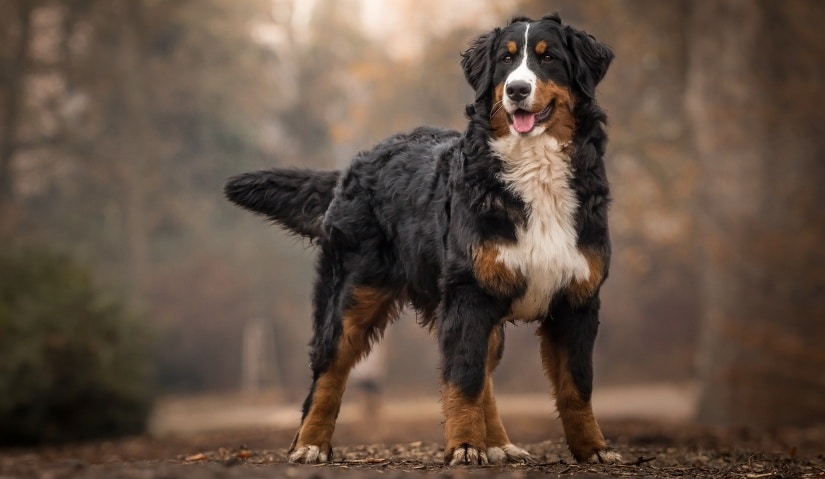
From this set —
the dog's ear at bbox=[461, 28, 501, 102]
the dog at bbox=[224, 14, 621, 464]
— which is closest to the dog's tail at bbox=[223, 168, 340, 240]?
the dog at bbox=[224, 14, 621, 464]

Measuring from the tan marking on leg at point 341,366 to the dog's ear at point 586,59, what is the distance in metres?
1.77

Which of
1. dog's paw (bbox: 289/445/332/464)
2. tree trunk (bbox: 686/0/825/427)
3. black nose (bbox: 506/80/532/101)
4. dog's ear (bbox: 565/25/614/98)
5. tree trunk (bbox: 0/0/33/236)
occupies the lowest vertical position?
dog's paw (bbox: 289/445/332/464)

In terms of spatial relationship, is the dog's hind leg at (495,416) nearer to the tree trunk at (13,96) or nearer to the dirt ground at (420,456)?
the dirt ground at (420,456)

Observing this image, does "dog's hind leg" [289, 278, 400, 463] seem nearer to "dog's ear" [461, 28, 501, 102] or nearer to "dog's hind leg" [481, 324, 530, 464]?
"dog's hind leg" [481, 324, 530, 464]

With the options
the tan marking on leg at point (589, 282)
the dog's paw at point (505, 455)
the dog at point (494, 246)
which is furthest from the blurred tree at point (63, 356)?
the tan marking on leg at point (589, 282)

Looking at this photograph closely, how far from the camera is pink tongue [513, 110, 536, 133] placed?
245 inches

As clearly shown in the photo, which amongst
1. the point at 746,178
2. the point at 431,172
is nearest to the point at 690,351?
the point at 746,178

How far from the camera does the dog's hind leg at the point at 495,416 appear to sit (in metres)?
6.67

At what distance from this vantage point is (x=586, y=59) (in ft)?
21.3

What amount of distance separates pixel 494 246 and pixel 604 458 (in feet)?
4.73

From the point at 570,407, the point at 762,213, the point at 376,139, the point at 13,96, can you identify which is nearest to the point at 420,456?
the point at 570,407

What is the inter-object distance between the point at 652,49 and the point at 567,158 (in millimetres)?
16986

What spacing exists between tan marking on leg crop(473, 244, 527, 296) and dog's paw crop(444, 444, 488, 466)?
855 mm

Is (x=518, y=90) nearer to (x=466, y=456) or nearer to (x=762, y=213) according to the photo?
(x=466, y=456)
